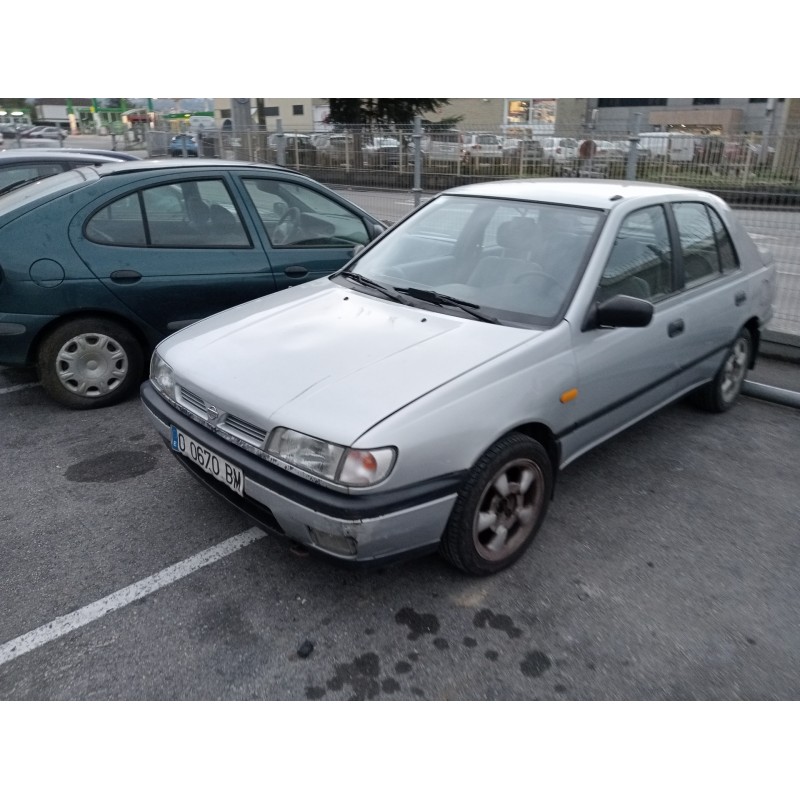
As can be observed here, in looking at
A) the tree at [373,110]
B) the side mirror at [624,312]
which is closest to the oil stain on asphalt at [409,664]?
the side mirror at [624,312]

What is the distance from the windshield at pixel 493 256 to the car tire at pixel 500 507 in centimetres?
66

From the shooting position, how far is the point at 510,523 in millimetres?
3084

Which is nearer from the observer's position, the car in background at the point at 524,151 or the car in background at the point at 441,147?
the car in background at the point at 524,151

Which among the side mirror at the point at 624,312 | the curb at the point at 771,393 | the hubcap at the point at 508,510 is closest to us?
the hubcap at the point at 508,510

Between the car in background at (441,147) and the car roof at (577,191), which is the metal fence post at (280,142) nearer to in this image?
the car in background at (441,147)

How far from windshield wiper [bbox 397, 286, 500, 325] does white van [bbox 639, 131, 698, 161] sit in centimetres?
438

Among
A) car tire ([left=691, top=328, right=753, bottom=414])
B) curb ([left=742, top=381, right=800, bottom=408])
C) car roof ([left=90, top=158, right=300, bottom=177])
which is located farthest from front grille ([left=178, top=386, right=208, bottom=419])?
curb ([left=742, top=381, right=800, bottom=408])

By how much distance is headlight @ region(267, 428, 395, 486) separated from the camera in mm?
2480

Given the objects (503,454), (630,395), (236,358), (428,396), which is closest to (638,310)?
(630,395)

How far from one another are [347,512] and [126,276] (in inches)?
117

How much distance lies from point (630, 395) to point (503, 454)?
1147 mm

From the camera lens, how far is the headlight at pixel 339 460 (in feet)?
8.14

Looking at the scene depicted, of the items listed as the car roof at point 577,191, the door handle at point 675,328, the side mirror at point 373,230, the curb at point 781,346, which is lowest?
the curb at point 781,346

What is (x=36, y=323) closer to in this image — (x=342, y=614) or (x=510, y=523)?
(x=342, y=614)
